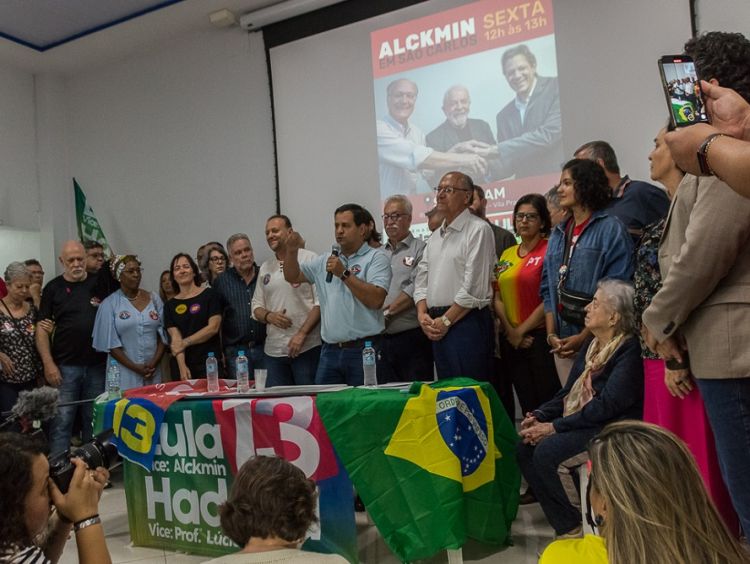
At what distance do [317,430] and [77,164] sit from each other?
573cm

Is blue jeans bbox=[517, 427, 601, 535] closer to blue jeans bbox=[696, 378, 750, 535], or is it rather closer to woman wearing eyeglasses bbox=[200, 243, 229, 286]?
blue jeans bbox=[696, 378, 750, 535]

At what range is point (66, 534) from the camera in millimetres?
1611

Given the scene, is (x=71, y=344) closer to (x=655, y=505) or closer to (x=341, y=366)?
(x=341, y=366)

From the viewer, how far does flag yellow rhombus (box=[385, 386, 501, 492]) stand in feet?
8.48

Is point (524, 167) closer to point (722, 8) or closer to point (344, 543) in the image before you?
point (722, 8)

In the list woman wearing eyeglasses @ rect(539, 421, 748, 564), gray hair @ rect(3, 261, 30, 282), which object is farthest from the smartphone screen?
gray hair @ rect(3, 261, 30, 282)

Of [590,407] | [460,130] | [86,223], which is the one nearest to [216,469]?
[590,407]

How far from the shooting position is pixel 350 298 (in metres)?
3.66

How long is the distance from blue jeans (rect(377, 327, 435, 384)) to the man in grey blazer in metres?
2.40

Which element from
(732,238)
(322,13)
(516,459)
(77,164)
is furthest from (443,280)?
(77,164)

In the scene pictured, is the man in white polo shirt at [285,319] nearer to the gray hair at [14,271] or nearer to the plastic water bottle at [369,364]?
the plastic water bottle at [369,364]

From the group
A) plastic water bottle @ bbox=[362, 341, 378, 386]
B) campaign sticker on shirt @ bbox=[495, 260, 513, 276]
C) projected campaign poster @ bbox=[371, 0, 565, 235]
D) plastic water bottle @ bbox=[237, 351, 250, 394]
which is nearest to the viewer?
plastic water bottle @ bbox=[362, 341, 378, 386]

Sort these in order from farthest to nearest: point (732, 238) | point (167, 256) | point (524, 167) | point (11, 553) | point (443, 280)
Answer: point (167, 256), point (524, 167), point (443, 280), point (732, 238), point (11, 553)

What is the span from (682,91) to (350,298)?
7.92 feet
